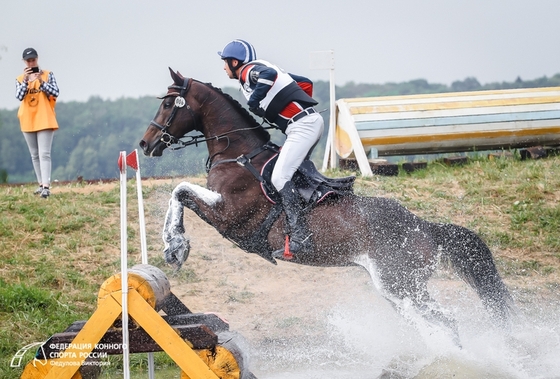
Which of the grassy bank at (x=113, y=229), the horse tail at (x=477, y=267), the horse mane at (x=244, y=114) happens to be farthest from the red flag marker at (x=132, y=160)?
the horse tail at (x=477, y=267)

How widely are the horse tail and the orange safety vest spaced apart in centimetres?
560

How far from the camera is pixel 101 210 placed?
9.48 metres

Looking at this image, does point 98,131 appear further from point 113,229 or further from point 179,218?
point 179,218

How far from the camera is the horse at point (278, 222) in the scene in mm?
6047

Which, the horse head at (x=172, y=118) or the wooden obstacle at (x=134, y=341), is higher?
the horse head at (x=172, y=118)

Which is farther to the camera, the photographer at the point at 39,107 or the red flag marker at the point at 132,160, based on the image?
the photographer at the point at 39,107

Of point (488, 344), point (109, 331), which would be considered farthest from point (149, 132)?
point (488, 344)

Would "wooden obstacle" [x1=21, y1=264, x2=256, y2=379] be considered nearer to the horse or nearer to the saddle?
the horse

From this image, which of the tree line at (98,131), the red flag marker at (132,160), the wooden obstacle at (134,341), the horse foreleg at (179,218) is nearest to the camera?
the wooden obstacle at (134,341)

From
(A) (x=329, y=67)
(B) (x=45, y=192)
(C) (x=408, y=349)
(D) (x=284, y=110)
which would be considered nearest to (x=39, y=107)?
(B) (x=45, y=192)

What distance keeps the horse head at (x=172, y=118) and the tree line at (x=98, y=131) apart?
38.1ft

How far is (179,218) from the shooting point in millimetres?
5934

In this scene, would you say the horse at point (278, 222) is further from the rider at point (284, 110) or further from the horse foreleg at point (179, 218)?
the rider at point (284, 110)

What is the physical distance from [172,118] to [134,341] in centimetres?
210
